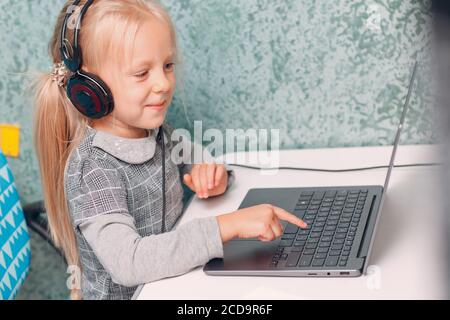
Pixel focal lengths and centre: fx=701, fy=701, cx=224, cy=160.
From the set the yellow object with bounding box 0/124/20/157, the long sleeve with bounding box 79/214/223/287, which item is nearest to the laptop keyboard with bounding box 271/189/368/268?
the long sleeve with bounding box 79/214/223/287

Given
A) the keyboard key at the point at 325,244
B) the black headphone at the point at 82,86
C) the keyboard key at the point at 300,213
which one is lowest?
the keyboard key at the point at 325,244

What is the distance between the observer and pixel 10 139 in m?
1.50

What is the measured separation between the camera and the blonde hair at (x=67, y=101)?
1.10m

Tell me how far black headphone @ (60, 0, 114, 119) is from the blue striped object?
251mm

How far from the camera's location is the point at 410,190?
118 cm

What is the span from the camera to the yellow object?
149cm

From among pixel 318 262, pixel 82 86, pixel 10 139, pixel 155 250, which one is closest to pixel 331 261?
pixel 318 262

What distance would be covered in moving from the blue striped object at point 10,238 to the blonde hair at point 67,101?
0.06 meters

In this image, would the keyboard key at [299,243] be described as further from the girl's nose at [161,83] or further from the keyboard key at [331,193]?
the girl's nose at [161,83]

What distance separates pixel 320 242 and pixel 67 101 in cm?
48

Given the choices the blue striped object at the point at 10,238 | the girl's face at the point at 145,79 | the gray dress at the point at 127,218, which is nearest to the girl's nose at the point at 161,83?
the girl's face at the point at 145,79

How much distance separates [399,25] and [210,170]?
0.44 m

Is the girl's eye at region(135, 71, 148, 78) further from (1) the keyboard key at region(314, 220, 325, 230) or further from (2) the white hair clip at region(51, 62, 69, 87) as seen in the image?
(1) the keyboard key at region(314, 220, 325, 230)

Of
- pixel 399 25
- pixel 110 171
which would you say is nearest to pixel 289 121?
pixel 399 25
